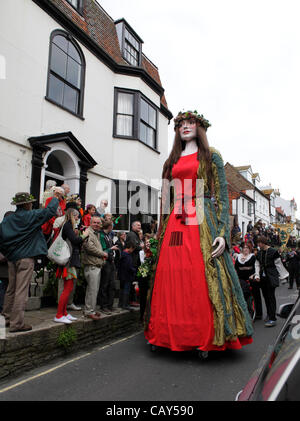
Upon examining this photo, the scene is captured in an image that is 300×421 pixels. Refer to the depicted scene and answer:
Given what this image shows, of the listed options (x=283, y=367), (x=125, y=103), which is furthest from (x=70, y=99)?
(x=283, y=367)

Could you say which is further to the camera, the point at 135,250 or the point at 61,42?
the point at 61,42

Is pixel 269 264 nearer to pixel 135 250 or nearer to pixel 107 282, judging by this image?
pixel 135 250

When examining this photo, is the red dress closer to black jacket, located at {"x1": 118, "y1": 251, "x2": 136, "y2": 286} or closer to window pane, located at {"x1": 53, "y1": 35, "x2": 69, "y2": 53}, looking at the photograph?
black jacket, located at {"x1": 118, "y1": 251, "x2": 136, "y2": 286}

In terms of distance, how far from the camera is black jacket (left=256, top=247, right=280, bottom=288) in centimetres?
619

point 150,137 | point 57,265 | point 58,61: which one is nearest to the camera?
point 57,265

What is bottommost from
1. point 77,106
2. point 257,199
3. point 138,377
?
point 138,377

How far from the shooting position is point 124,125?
1129 cm

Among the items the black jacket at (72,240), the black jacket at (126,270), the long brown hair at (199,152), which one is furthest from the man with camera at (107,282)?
the long brown hair at (199,152)

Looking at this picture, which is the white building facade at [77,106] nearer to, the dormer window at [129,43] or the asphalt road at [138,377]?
the dormer window at [129,43]

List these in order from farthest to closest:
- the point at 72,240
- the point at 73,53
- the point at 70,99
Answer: the point at 73,53 < the point at 70,99 < the point at 72,240

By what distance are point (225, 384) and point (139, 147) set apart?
30.5ft

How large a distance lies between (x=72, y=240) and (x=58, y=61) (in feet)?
21.6

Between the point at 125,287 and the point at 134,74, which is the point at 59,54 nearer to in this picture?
the point at 134,74

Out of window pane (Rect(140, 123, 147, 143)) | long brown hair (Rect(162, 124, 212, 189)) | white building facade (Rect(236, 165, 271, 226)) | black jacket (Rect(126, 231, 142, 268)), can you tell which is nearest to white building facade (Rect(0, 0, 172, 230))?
window pane (Rect(140, 123, 147, 143))
